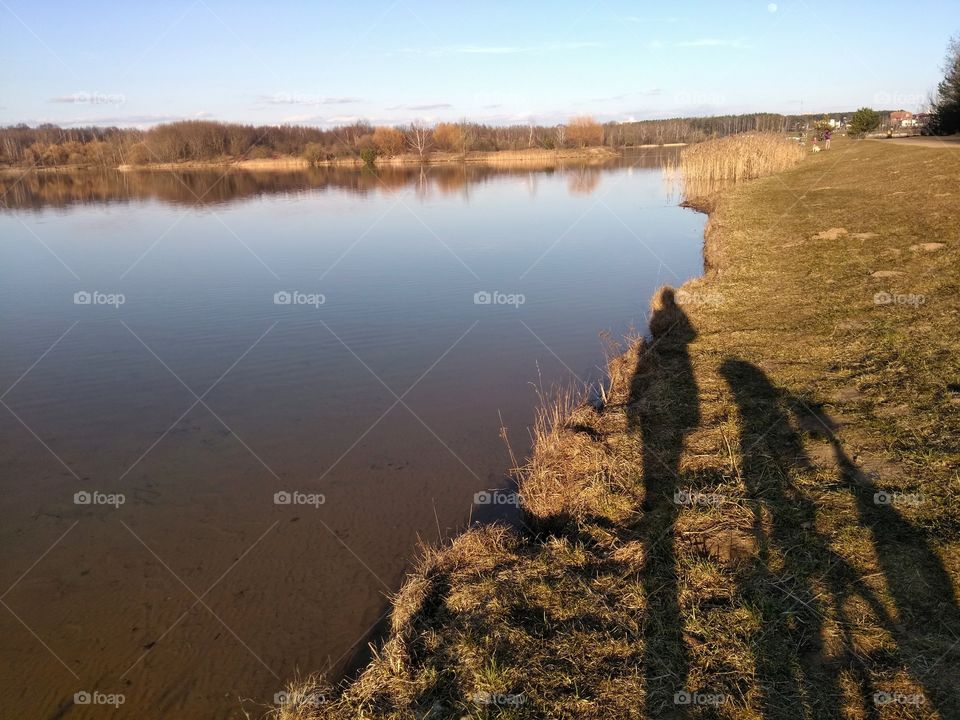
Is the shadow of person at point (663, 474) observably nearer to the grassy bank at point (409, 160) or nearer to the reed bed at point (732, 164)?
the reed bed at point (732, 164)

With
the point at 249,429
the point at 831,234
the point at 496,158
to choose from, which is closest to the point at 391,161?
the point at 496,158

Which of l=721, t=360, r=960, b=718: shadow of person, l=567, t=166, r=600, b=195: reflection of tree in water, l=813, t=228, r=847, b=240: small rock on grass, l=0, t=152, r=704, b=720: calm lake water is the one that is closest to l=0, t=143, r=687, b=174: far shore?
l=567, t=166, r=600, b=195: reflection of tree in water

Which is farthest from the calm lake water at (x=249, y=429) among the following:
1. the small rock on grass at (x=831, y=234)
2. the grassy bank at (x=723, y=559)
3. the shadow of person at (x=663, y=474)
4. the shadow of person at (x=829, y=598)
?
the small rock on grass at (x=831, y=234)

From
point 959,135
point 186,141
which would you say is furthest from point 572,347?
point 186,141

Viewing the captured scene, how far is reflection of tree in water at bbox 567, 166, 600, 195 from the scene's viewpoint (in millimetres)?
32928

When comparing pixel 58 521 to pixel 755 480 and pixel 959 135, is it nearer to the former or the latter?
pixel 755 480

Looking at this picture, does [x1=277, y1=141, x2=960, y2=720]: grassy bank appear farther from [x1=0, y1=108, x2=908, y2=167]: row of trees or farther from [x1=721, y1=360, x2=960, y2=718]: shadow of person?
[x1=0, y1=108, x2=908, y2=167]: row of trees

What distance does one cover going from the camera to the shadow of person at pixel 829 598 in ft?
9.66

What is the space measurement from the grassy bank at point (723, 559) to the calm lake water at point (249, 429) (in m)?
0.89

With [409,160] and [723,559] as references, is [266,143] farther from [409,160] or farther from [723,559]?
[723,559]

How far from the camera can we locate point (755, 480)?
4.63 m

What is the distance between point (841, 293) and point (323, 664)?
814cm

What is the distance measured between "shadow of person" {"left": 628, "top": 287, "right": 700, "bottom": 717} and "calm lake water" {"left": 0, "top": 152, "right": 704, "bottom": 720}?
1192 millimetres

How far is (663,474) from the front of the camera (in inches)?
197
